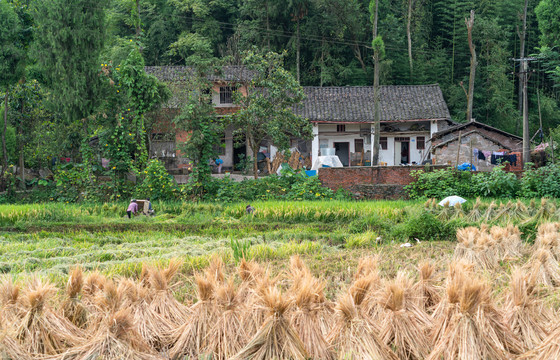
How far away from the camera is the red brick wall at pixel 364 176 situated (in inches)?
674

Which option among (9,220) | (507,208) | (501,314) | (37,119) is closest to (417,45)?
(37,119)

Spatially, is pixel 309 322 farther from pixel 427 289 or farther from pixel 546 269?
pixel 546 269

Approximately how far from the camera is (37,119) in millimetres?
20891

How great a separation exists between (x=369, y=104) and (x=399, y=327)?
80.3 feet

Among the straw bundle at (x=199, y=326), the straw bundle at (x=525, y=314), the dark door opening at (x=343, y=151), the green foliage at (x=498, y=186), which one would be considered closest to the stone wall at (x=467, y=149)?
the dark door opening at (x=343, y=151)

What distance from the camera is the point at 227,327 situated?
14.0 ft

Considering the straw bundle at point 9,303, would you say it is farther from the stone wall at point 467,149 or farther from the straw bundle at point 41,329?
the stone wall at point 467,149

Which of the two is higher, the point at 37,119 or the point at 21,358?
the point at 37,119

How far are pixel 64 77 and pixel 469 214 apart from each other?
12797 millimetres

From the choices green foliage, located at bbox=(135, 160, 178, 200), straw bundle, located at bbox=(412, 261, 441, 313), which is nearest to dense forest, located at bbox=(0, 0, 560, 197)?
green foliage, located at bbox=(135, 160, 178, 200)

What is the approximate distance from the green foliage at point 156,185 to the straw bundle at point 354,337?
1274 cm

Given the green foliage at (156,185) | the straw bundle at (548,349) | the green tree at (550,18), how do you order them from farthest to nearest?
the green tree at (550,18) < the green foliage at (156,185) < the straw bundle at (548,349)

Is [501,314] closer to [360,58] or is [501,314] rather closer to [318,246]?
[318,246]

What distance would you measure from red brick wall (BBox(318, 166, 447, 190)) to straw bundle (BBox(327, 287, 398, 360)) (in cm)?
1308
